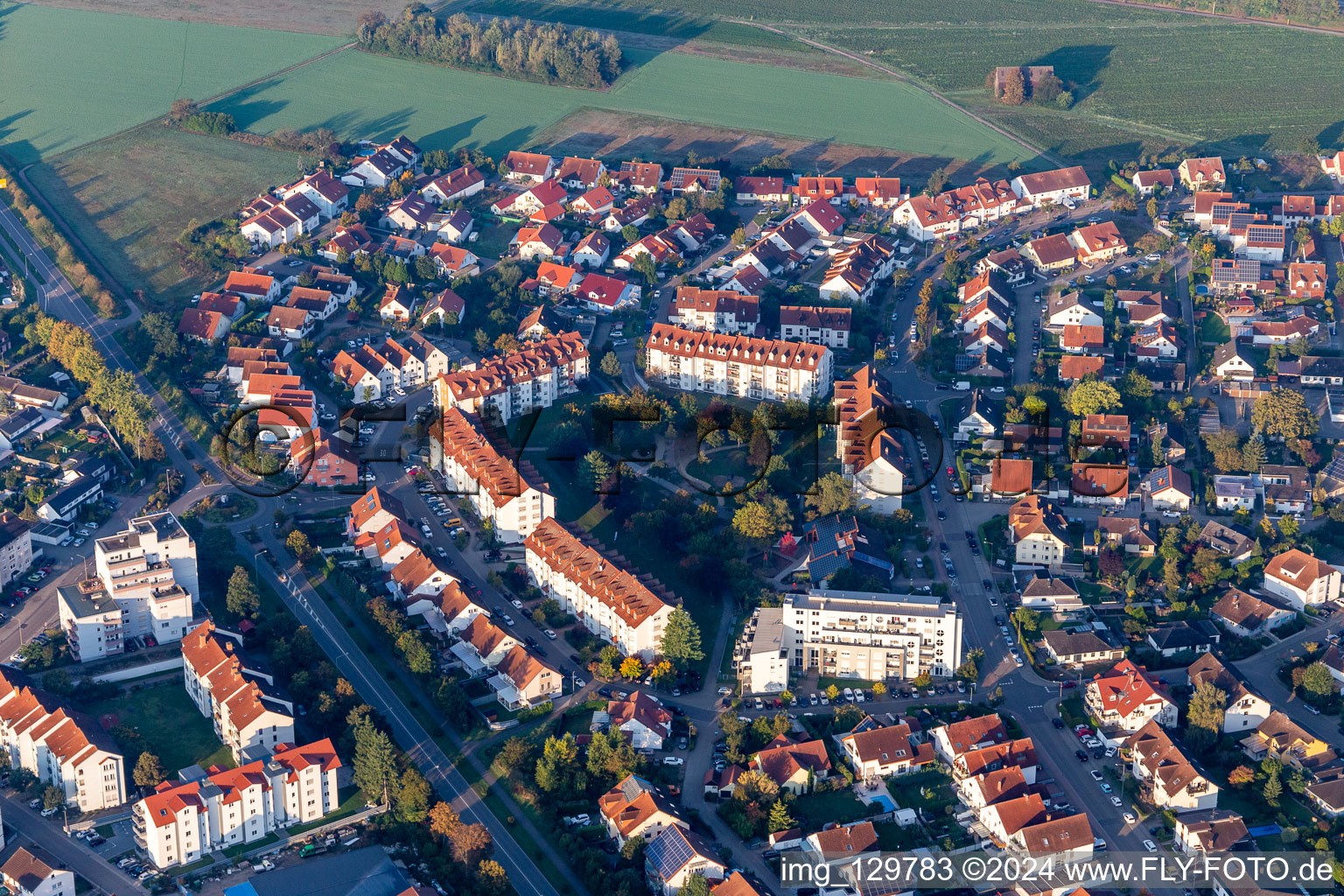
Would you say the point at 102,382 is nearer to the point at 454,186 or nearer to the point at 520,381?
the point at 520,381

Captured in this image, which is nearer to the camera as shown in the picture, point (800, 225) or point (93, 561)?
point (93, 561)

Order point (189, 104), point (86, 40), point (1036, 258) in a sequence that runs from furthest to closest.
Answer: point (86, 40), point (189, 104), point (1036, 258)

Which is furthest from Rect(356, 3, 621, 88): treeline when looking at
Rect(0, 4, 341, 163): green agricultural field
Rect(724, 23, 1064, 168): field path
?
Rect(724, 23, 1064, 168): field path

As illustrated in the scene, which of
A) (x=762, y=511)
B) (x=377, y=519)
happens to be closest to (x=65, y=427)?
(x=377, y=519)

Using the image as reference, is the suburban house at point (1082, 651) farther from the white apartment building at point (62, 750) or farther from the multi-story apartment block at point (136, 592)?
the white apartment building at point (62, 750)

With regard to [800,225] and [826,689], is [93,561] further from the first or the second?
[800,225]

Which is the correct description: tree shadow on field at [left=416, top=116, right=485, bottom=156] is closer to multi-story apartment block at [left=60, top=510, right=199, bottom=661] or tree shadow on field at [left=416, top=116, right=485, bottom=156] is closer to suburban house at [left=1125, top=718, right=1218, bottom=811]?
multi-story apartment block at [left=60, top=510, right=199, bottom=661]

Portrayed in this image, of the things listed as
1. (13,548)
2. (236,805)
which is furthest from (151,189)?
(236,805)

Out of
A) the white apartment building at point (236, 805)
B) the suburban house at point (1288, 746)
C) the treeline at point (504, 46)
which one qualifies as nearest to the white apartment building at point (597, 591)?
the white apartment building at point (236, 805)
